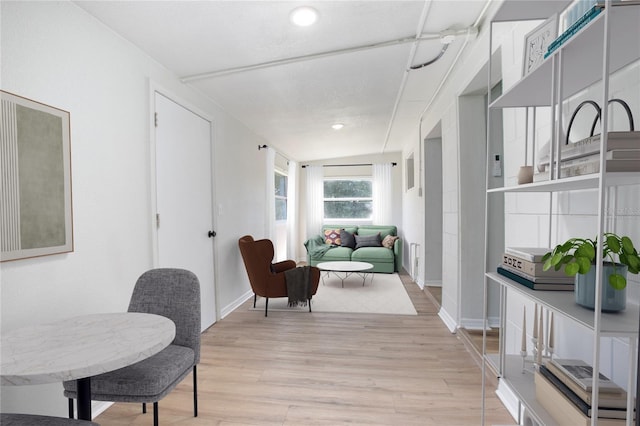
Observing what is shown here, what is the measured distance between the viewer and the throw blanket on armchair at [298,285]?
3594mm

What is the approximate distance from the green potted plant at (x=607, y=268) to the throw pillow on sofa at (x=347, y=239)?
5.25 metres

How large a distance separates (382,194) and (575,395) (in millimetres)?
5943

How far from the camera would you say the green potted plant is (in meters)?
0.83

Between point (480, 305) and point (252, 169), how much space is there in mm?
3260

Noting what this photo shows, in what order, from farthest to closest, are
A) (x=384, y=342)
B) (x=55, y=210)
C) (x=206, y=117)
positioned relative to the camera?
(x=206, y=117) → (x=384, y=342) → (x=55, y=210)

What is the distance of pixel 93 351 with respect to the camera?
106 cm

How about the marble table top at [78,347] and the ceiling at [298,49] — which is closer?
the marble table top at [78,347]

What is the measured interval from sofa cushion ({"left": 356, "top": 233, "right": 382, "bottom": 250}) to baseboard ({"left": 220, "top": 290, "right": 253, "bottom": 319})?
2583mm

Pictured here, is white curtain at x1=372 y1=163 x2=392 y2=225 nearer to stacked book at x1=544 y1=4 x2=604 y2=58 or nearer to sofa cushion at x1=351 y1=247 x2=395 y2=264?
sofa cushion at x1=351 y1=247 x2=395 y2=264

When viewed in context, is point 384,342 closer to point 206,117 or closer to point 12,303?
point 12,303

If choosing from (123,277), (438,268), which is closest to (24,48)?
(123,277)

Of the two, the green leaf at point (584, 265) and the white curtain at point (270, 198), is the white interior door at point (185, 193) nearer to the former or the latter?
the white curtain at point (270, 198)

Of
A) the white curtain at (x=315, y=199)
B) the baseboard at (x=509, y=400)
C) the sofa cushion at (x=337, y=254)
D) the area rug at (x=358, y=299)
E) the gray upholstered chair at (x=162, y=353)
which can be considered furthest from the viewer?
the white curtain at (x=315, y=199)

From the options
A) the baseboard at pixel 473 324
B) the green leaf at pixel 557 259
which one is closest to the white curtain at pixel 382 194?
the baseboard at pixel 473 324
